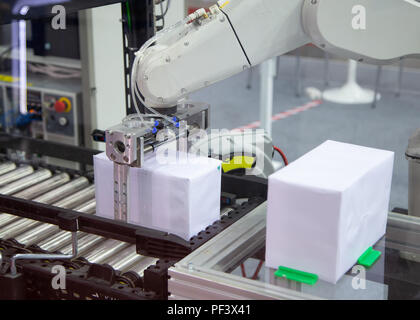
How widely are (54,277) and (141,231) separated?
229mm

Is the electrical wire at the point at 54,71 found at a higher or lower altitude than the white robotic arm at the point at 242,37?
lower

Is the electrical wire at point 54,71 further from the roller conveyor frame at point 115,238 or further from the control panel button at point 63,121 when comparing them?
the roller conveyor frame at point 115,238

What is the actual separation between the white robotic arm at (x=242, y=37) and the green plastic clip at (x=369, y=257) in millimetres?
493

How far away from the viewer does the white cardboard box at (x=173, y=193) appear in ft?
4.98

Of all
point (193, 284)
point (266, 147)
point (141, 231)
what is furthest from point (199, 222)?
point (266, 147)

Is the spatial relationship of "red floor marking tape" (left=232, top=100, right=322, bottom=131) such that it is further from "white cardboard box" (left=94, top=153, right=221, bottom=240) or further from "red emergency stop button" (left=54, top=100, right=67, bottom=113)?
"white cardboard box" (left=94, top=153, right=221, bottom=240)

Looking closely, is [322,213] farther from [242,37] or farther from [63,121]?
Answer: [63,121]

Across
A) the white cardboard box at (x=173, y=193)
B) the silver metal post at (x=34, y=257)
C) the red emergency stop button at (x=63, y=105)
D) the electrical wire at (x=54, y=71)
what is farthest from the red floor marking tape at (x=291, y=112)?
the silver metal post at (x=34, y=257)

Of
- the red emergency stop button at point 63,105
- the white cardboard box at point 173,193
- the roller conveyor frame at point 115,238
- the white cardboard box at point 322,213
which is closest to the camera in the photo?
the white cardboard box at point 322,213

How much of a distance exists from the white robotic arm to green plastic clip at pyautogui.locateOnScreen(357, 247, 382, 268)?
1.62 feet

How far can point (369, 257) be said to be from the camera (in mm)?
1434

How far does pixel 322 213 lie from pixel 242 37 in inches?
18.4

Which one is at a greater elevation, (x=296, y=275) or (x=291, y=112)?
(x=296, y=275)

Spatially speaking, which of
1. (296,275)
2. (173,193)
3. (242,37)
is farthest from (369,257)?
(242,37)
